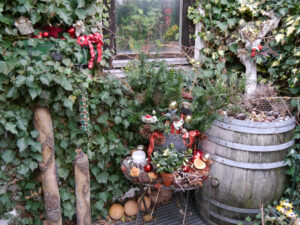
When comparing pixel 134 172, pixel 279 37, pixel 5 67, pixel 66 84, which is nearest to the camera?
pixel 5 67

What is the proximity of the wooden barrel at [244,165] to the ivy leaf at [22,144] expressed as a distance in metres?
1.50

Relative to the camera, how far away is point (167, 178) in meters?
2.02

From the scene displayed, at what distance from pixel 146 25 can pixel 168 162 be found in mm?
1555

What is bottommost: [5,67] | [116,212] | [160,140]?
[116,212]

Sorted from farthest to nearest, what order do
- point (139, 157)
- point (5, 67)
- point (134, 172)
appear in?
point (139, 157)
point (134, 172)
point (5, 67)

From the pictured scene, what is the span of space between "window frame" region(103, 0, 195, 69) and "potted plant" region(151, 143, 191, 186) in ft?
3.30

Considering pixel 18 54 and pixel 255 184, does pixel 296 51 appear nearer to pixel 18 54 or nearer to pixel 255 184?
pixel 255 184

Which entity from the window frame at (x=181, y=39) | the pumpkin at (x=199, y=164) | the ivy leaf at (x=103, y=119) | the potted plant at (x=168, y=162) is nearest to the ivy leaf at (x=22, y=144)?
the ivy leaf at (x=103, y=119)

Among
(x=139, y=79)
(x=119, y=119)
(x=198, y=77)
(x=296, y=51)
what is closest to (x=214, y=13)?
(x=198, y=77)

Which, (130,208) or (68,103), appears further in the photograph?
(130,208)

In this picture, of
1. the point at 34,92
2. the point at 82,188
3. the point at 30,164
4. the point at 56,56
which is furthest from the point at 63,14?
the point at 82,188

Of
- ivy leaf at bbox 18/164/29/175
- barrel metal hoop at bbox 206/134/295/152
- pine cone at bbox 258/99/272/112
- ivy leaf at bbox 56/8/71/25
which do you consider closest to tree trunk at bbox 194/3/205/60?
pine cone at bbox 258/99/272/112

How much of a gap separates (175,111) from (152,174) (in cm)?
55

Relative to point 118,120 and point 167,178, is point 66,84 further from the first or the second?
point 167,178
